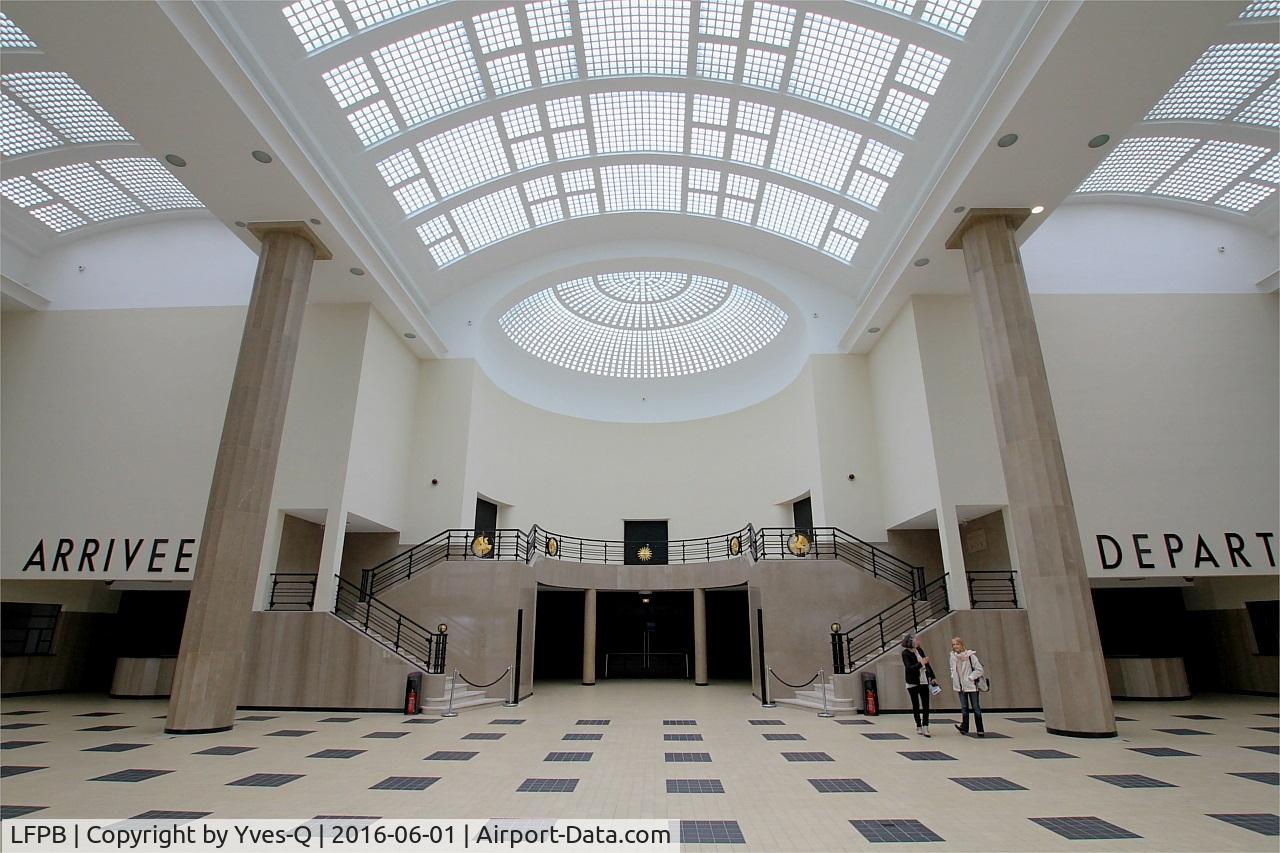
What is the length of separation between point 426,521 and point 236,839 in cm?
1498

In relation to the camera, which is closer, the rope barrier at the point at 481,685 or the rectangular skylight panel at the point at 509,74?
the rope barrier at the point at 481,685

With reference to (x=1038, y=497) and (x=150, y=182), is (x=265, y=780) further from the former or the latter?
(x=150, y=182)

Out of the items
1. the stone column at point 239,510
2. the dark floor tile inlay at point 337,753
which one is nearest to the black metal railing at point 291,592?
the stone column at point 239,510

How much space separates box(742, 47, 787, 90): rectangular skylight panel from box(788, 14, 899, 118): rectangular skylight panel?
0.37 m

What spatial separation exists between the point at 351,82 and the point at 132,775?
43.8ft

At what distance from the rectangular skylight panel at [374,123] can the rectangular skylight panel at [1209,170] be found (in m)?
20.3

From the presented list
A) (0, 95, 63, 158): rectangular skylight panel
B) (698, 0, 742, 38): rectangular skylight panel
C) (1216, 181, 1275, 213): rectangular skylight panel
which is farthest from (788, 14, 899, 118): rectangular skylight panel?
(0, 95, 63, 158): rectangular skylight panel

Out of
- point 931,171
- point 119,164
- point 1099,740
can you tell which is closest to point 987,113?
point 931,171

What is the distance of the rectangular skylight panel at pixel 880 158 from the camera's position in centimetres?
1581

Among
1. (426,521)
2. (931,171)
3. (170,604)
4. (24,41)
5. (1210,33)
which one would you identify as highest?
(24,41)

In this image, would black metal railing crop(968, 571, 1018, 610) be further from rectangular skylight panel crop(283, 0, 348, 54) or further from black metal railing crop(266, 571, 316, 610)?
rectangular skylight panel crop(283, 0, 348, 54)

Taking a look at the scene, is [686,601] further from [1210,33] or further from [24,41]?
[24,41]

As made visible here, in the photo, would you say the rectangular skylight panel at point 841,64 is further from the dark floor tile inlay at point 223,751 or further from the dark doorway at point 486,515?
the dark floor tile inlay at point 223,751

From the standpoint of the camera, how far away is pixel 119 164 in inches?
658
